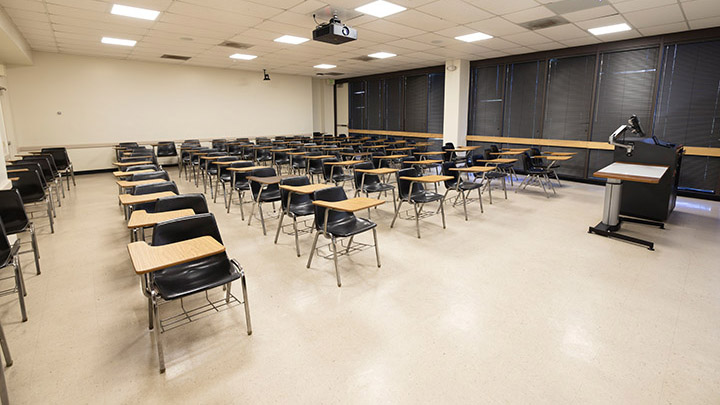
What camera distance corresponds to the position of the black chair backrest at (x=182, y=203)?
3299mm

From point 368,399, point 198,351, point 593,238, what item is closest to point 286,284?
point 198,351

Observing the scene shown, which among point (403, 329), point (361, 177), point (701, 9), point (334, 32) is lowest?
point (403, 329)

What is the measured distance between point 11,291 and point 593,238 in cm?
640

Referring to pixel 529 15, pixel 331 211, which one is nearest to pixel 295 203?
pixel 331 211

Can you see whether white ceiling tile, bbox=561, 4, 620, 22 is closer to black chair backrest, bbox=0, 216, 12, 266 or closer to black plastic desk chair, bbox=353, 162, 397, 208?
black plastic desk chair, bbox=353, 162, 397, 208

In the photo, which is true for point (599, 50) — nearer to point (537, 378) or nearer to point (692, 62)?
point (692, 62)

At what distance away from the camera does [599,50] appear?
8.37 metres

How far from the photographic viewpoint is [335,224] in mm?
3965

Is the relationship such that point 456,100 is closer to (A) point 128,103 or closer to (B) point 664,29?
(B) point 664,29

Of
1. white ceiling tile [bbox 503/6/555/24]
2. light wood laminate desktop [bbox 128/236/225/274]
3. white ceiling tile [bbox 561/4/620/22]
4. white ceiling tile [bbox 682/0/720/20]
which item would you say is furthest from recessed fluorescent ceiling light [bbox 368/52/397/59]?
light wood laminate desktop [bbox 128/236/225/274]

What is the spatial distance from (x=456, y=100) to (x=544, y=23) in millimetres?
4210

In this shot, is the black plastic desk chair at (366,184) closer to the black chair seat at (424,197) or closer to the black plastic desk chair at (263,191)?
the black chair seat at (424,197)

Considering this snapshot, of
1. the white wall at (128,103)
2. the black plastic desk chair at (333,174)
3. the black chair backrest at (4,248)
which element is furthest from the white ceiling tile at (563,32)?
the white wall at (128,103)

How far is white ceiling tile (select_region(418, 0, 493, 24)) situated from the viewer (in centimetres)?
557
